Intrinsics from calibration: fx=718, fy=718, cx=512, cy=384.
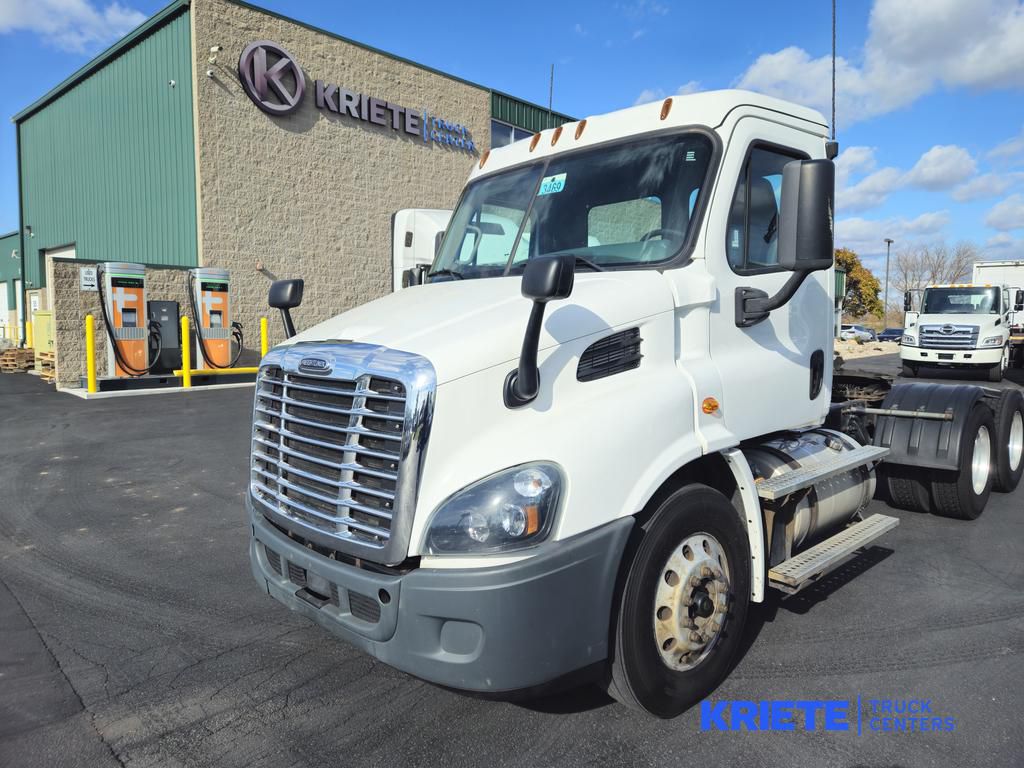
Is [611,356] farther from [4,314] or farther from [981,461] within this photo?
[4,314]

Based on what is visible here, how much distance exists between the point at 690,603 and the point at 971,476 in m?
4.09

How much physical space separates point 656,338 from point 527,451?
0.96 metres

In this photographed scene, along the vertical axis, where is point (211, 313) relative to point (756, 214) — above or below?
below

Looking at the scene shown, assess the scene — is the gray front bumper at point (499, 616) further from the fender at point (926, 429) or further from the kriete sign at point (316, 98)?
the kriete sign at point (316, 98)

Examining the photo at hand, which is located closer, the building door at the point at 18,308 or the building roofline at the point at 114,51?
the building roofline at the point at 114,51

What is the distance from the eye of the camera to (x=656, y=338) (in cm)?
318

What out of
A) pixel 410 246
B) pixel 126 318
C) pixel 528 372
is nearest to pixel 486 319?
pixel 528 372

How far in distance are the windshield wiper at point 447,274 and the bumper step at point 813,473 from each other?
1959 millimetres

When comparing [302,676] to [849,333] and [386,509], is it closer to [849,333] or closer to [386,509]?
[386,509]

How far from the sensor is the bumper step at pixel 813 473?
3.49 meters

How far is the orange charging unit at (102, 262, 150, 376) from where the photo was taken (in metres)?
14.9

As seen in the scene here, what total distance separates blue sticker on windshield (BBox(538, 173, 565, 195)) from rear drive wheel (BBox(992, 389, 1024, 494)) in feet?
15.8

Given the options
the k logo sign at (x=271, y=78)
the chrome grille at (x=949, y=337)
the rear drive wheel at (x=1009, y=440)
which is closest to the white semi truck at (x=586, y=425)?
the rear drive wheel at (x=1009, y=440)

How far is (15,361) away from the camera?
1964 cm
